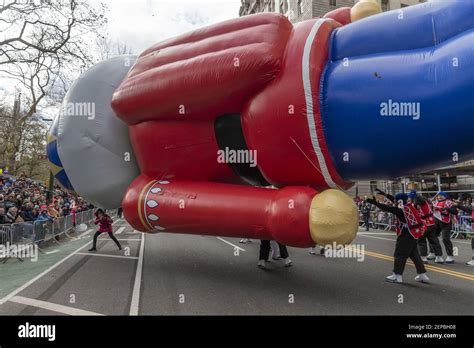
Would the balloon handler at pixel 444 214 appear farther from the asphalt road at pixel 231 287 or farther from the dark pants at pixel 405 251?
the dark pants at pixel 405 251

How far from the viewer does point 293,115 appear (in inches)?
182

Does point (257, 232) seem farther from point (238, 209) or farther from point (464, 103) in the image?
point (464, 103)

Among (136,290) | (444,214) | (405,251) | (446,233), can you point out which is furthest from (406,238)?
(136,290)

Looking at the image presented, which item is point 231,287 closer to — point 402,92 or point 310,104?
point 310,104

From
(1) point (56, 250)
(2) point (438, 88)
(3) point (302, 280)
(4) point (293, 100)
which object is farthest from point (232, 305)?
(1) point (56, 250)

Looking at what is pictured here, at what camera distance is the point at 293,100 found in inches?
182

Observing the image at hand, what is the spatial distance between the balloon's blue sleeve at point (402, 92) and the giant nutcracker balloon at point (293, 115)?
0.04 ft

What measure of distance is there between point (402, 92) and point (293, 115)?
1321 mm

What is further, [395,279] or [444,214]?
[444,214]

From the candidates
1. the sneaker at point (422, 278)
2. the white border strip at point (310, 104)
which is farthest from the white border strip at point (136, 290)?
the sneaker at point (422, 278)

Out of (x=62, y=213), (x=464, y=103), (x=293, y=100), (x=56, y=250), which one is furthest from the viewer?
(x=62, y=213)

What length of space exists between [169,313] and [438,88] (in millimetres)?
4398

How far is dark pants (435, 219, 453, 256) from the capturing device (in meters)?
8.48

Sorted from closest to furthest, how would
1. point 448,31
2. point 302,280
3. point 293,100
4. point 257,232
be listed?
point 448,31
point 293,100
point 257,232
point 302,280
